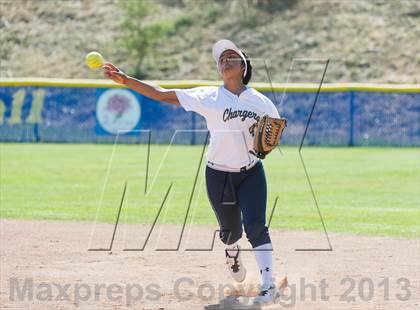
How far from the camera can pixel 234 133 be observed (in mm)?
7629

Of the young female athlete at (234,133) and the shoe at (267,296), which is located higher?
the young female athlete at (234,133)

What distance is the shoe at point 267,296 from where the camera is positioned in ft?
24.5

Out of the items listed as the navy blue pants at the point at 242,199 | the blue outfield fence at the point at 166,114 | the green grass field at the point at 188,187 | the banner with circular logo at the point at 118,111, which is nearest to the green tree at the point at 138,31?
the blue outfield fence at the point at 166,114

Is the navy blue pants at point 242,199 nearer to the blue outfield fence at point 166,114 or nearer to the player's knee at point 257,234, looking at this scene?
the player's knee at point 257,234

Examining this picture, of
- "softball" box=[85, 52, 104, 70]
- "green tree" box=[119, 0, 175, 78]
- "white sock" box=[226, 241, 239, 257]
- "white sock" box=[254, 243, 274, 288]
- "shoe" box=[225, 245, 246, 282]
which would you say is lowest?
"green tree" box=[119, 0, 175, 78]

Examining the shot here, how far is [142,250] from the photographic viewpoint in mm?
10562

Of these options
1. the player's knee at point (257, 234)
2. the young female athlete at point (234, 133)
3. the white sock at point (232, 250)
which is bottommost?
the white sock at point (232, 250)

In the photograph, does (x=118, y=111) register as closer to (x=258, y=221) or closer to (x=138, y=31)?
(x=138, y=31)

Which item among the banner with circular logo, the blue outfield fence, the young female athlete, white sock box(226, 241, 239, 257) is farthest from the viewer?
the banner with circular logo

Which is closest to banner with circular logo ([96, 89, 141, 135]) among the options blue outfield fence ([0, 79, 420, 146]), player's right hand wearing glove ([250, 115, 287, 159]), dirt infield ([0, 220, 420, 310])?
blue outfield fence ([0, 79, 420, 146])

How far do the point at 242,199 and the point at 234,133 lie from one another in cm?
56

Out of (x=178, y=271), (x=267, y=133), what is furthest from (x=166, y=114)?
(x=267, y=133)

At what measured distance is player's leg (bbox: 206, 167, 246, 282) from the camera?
7848 millimetres

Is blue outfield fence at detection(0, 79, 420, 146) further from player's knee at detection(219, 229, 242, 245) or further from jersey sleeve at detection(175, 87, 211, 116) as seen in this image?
jersey sleeve at detection(175, 87, 211, 116)
